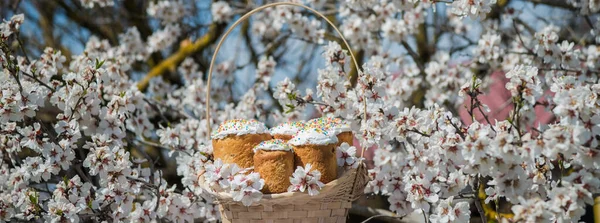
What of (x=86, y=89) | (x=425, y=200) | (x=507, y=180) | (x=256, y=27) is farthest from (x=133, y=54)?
(x=507, y=180)

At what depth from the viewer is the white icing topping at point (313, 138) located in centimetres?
227

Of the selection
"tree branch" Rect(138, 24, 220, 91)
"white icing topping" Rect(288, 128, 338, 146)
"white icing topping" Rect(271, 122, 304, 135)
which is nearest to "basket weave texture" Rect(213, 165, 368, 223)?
"white icing topping" Rect(288, 128, 338, 146)

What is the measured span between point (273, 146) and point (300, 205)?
0.74 ft

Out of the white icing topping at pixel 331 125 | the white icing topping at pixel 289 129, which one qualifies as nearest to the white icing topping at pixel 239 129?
the white icing topping at pixel 289 129

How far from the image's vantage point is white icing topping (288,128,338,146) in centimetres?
227

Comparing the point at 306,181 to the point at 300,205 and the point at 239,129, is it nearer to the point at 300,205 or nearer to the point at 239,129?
the point at 300,205

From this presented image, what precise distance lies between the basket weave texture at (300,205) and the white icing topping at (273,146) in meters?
0.17

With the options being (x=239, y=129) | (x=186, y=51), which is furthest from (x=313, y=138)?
(x=186, y=51)

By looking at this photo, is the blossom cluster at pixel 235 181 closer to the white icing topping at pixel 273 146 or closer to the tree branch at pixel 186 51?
the white icing topping at pixel 273 146

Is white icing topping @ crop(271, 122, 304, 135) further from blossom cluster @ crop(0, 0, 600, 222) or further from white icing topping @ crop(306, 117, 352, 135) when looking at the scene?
blossom cluster @ crop(0, 0, 600, 222)

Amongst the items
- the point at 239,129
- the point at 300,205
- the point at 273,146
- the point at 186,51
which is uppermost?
the point at 186,51

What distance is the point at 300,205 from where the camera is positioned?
2227 millimetres

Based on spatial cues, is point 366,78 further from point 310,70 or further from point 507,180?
point 310,70

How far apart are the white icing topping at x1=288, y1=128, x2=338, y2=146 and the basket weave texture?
0.14m
